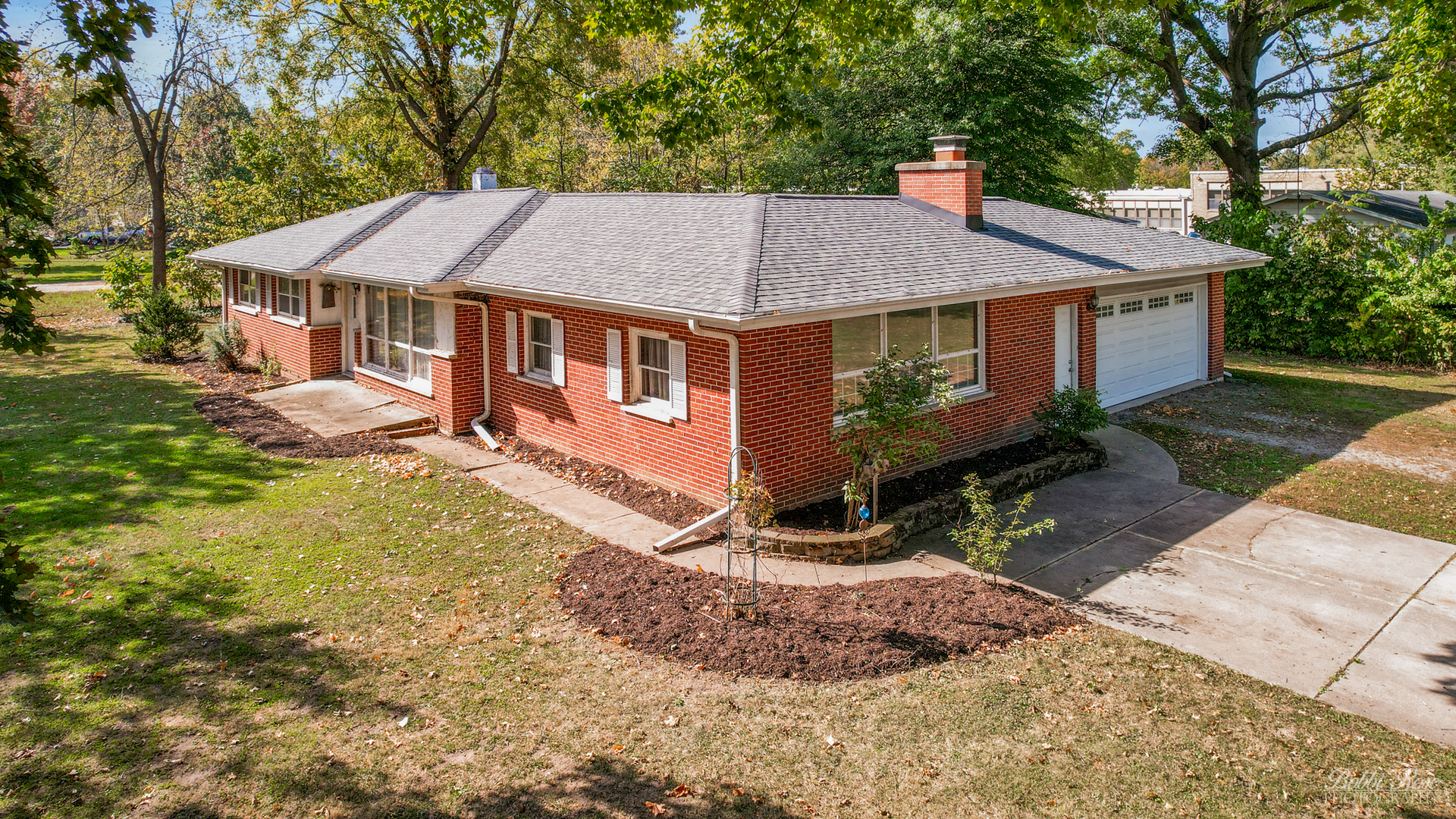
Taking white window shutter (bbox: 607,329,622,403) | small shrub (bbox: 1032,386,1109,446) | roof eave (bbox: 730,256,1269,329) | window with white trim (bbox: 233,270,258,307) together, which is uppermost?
window with white trim (bbox: 233,270,258,307)

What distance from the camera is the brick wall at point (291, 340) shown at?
18.2 m

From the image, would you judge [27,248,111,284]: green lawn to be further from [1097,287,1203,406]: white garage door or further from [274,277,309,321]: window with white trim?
[1097,287,1203,406]: white garage door

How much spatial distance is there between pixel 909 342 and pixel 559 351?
16.5 ft

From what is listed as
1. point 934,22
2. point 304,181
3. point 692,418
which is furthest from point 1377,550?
point 304,181

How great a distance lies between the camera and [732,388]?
9.77 m

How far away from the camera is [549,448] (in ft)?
43.8

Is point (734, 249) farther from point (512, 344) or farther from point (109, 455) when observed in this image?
point (109, 455)

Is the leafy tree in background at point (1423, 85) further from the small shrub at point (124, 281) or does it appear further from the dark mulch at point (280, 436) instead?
the small shrub at point (124, 281)

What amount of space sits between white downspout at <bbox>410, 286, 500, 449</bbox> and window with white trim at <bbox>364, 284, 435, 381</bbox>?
0.63 m

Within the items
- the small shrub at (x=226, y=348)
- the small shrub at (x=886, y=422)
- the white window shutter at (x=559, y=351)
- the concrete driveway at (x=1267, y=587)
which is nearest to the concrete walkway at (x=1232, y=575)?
the concrete driveway at (x=1267, y=587)

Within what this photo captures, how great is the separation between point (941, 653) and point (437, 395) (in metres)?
10.3

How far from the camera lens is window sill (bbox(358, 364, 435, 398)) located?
15.4 m

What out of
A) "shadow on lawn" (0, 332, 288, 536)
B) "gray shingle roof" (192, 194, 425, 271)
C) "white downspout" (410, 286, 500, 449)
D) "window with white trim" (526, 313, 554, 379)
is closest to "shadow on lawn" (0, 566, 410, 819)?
"shadow on lawn" (0, 332, 288, 536)

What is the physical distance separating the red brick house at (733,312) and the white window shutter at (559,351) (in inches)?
1.2
